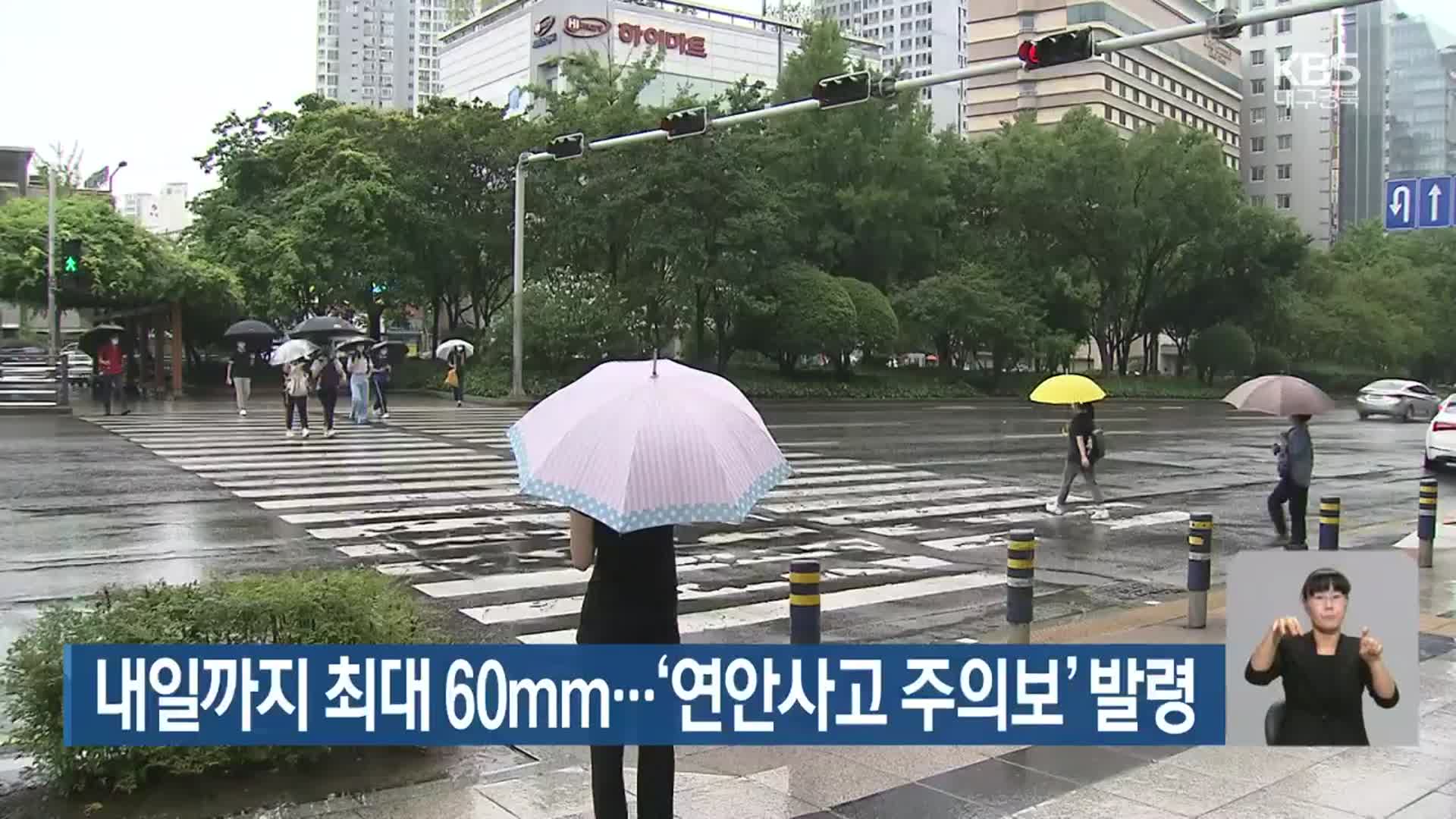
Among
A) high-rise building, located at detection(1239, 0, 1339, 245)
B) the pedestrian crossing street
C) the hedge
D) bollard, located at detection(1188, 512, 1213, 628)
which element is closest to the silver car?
the pedestrian crossing street

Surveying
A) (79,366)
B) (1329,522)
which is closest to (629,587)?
(1329,522)

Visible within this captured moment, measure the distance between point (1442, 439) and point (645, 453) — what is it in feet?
69.9

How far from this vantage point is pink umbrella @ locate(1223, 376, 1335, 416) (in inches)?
466

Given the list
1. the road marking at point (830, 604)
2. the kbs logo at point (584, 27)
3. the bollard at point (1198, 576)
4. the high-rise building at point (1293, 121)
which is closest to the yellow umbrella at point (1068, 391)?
the road marking at point (830, 604)

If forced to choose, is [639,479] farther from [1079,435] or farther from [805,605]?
[1079,435]

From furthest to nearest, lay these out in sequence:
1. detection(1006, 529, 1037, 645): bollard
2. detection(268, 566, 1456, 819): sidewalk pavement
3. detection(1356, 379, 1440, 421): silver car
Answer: detection(1356, 379, 1440, 421): silver car < detection(1006, 529, 1037, 645): bollard < detection(268, 566, 1456, 819): sidewalk pavement

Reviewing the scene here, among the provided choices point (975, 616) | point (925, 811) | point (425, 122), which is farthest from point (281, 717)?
point (425, 122)

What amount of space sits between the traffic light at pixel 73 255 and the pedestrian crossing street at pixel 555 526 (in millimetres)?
7530

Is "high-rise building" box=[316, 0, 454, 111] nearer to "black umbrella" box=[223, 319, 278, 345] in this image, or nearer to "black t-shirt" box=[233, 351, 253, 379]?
"black umbrella" box=[223, 319, 278, 345]

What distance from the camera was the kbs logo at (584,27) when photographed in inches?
3898

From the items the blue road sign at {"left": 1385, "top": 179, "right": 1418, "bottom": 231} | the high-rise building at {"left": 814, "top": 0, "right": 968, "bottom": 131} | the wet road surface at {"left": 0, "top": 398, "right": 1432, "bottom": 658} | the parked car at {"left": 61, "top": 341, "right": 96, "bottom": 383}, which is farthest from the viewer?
the high-rise building at {"left": 814, "top": 0, "right": 968, "bottom": 131}

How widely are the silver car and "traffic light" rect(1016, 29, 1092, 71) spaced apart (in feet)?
98.8

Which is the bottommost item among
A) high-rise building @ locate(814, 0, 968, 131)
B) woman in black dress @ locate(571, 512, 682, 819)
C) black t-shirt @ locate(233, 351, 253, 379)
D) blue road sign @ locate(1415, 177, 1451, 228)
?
woman in black dress @ locate(571, 512, 682, 819)

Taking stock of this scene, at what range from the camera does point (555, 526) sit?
13.0 meters
